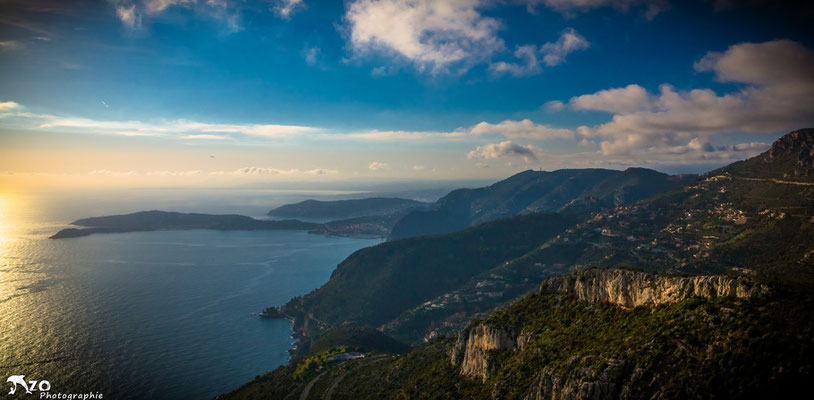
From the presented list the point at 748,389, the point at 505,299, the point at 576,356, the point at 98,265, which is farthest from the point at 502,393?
the point at 98,265

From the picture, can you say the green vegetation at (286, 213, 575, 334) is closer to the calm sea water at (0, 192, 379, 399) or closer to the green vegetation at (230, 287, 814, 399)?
the calm sea water at (0, 192, 379, 399)

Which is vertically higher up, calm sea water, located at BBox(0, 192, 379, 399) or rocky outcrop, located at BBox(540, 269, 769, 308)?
rocky outcrop, located at BBox(540, 269, 769, 308)

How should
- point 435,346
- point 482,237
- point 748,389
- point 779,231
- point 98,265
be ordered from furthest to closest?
point 482,237
point 98,265
point 779,231
point 435,346
point 748,389

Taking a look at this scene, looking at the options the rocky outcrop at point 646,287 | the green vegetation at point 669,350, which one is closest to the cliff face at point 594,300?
the rocky outcrop at point 646,287

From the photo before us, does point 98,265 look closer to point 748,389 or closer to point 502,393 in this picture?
point 502,393

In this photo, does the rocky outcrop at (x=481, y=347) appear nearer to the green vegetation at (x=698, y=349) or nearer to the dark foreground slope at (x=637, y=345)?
the dark foreground slope at (x=637, y=345)

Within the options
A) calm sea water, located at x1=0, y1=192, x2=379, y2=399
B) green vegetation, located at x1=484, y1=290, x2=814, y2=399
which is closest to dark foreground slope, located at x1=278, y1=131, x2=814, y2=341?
calm sea water, located at x1=0, y1=192, x2=379, y2=399
